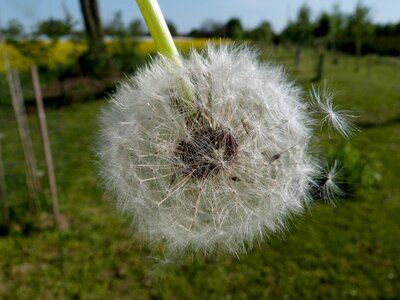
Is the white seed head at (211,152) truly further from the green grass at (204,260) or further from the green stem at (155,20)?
the green grass at (204,260)

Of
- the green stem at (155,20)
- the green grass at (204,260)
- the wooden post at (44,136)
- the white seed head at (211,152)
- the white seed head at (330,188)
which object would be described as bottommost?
the green grass at (204,260)

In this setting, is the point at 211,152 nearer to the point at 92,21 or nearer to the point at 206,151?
the point at 206,151

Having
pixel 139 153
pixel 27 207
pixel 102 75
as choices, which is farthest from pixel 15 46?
pixel 139 153

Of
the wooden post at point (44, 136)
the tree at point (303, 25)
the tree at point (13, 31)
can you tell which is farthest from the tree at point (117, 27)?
the wooden post at point (44, 136)

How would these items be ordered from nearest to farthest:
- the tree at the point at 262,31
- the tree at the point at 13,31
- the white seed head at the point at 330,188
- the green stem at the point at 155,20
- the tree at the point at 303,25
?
1. the green stem at the point at 155,20
2. the white seed head at the point at 330,188
3. the tree at the point at 13,31
4. the tree at the point at 303,25
5. the tree at the point at 262,31

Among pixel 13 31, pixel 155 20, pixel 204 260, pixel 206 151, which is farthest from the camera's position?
pixel 13 31

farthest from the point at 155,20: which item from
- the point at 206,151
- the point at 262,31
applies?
the point at 262,31

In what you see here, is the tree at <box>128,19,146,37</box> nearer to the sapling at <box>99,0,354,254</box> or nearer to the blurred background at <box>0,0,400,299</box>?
the blurred background at <box>0,0,400,299</box>

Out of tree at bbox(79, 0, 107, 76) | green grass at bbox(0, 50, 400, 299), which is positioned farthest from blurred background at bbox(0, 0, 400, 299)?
tree at bbox(79, 0, 107, 76)
